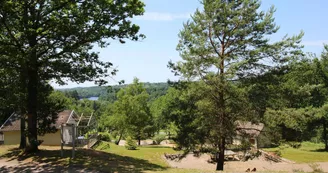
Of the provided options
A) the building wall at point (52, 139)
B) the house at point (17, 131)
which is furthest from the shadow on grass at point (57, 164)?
the house at point (17, 131)

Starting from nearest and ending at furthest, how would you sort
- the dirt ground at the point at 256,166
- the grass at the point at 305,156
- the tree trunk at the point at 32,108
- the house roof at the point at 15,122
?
1. the tree trunk at the point at 32,108
2. the dirt ground at the point at 256,166
3. the grass at the point at 305,156
4. the house roof at the point at 15,122

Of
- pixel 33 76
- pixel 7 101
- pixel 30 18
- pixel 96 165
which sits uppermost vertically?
pixel 30 18

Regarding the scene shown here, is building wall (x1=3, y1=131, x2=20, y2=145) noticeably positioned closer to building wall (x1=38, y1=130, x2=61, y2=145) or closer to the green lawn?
building wall (x1=38, y1=130, x2=61, y2=145)

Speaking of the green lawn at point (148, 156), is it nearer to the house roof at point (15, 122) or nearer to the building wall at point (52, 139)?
the building wall at point (52, 139)

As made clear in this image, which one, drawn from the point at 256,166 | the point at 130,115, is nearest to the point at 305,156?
the point at 256,166

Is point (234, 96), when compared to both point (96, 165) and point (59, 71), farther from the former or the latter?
point (59, 71)

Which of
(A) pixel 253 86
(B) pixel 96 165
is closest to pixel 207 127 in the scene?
(A) pixel 253 86

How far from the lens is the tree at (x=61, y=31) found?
13.5 meters

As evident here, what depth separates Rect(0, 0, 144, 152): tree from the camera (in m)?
13.5

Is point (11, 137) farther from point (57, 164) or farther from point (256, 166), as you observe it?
point (256, 166)

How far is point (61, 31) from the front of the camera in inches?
552

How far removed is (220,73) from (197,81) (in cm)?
159

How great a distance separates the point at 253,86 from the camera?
658 inches

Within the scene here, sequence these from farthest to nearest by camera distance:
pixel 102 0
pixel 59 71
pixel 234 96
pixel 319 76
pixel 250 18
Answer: pixel 319 76
pixel 250 18
pixel 234 96
pixel 59 71
pixel 102 0
